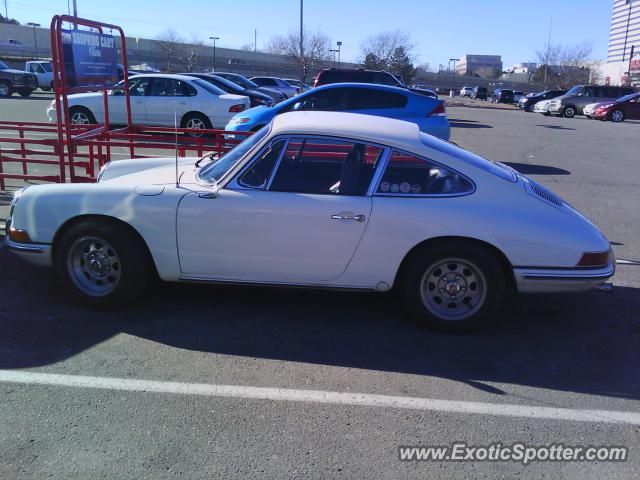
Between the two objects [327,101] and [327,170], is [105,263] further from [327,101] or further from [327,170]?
[327,101]

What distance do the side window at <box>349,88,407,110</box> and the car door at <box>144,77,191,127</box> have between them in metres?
5.09

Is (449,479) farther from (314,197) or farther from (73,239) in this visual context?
(73,239)

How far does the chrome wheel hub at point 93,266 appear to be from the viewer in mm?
4418

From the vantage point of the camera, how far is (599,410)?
3387mm

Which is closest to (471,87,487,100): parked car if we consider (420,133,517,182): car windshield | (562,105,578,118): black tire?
(562,105,578,118): black tire

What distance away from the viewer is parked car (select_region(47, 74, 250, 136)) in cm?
1447

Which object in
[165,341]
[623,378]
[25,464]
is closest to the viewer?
[25,464]

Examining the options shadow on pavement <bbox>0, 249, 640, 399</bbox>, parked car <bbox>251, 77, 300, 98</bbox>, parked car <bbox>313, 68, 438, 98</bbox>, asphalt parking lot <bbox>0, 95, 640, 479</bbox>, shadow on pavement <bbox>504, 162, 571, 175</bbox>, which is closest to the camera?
asphalt parking lot <bbox>0, 95, 640, 479</bbox>

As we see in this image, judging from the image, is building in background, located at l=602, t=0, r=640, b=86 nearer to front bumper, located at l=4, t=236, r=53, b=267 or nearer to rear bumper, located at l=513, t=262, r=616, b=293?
rear bumper, located at l=513, t=262, r=616, b=293

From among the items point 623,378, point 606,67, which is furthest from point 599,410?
point 606,67

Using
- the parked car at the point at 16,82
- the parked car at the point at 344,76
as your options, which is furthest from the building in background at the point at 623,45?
the parked car at the point at 16,82

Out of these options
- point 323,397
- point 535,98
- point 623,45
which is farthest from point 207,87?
point 623,45

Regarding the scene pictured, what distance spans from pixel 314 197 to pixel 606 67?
324 feet

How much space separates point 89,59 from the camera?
22.8ft
